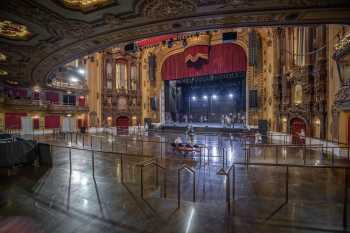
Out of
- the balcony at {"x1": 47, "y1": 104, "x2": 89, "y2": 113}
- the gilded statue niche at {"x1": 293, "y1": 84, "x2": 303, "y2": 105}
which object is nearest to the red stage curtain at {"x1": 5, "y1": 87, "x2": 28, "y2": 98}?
the balcony at {"x1": 47, "y1": 104, "x2": 89, "y2": 113}

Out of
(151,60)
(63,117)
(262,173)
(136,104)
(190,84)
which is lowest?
(262,173)

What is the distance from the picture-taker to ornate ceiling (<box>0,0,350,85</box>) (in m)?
4.17

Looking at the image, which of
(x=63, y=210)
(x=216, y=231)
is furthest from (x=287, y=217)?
(x=63, y=210)

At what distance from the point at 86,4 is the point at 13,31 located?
329cm

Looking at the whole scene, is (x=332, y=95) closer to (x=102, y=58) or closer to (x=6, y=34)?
(x=6, y=34)

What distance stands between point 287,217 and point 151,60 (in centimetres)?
2620

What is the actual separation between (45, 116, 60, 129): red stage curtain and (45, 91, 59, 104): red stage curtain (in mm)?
2240

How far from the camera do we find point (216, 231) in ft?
10.3

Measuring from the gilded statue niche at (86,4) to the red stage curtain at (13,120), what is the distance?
23566 mm

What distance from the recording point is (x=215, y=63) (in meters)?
22.1

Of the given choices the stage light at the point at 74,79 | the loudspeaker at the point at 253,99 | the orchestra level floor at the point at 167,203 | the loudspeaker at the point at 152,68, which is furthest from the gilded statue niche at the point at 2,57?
the loudspeaker at the point at 253,99

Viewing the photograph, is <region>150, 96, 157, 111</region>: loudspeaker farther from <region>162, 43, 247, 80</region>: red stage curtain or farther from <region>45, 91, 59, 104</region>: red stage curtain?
<region>45, 91, 59, 104</region>: red stage curtain

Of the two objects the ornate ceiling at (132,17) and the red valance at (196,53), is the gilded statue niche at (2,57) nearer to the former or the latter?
the ornate ceiling at (132,17)

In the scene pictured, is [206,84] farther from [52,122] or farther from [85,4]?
[85,4]
